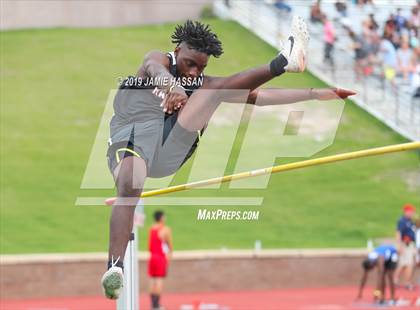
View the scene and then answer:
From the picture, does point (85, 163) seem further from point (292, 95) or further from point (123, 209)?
point (123, 209)

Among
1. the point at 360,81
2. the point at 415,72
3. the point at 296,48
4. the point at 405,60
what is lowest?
the point at 360,81

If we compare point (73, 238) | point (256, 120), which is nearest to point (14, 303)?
point (73, 238)

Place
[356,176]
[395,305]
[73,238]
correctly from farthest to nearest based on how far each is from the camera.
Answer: [356,176] → [73,238] → [395,305]

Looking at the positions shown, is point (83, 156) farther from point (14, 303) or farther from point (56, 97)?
point (14, 303)

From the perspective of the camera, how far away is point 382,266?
17.3 m

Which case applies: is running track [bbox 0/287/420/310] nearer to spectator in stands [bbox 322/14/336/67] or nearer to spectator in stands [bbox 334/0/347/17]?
spectator in stands [bbox 322/14/336/67]

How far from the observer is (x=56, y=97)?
73.3ft

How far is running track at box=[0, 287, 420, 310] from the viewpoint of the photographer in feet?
55.1

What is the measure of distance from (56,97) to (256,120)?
12.7 ft

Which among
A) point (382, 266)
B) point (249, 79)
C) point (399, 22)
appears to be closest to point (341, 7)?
point (399, 22)

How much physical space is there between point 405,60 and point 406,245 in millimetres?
4290

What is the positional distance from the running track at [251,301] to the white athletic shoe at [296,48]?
9025 millimetres

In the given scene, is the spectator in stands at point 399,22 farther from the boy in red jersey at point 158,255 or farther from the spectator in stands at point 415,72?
the boy in red jersey at point 158,255

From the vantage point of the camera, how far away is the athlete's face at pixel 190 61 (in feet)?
25.7
